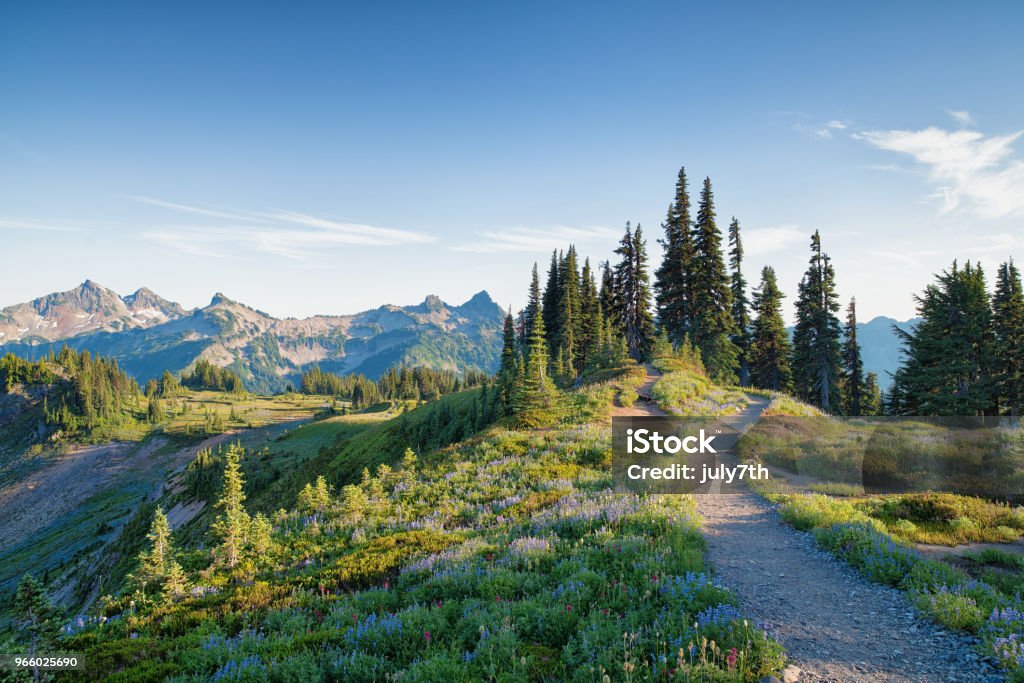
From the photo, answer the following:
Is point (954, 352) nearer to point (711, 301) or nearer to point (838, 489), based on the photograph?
point (711, 301)

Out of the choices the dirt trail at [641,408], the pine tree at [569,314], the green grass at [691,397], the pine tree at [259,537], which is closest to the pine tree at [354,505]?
the pine tree at [259,537]

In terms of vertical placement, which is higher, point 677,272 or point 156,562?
point 677,272

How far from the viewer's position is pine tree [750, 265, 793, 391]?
52531mm

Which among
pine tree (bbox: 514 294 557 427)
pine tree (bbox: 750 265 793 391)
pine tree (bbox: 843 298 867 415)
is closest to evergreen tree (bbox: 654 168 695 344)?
pine tree (bbox: 750 265 793 391)

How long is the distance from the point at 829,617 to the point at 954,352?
1720 inches

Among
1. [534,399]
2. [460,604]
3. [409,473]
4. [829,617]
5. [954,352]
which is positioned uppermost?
[954,352]

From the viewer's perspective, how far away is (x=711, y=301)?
4806 cm

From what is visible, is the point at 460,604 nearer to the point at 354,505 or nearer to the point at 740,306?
the point at 354,505

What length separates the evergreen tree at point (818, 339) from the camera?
47.5m

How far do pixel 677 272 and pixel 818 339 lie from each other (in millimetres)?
16206

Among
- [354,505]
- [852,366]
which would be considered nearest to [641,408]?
[354,505]
